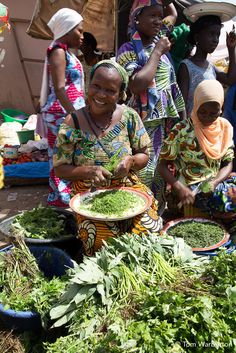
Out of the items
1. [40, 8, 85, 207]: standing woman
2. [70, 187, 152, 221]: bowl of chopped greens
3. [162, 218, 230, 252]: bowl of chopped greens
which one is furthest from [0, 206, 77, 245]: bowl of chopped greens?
[40, 8, 85, 207]: standing woman

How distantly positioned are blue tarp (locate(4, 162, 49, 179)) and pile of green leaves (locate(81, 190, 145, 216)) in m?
3.14

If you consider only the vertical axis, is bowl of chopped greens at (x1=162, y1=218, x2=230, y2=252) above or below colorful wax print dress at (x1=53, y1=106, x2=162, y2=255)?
below

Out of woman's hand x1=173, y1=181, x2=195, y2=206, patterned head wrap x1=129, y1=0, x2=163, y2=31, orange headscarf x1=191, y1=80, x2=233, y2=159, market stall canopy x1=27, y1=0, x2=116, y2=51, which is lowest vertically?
woman's hand x1=173, y1=181, x2=195, y2=206

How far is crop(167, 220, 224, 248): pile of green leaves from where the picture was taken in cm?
295

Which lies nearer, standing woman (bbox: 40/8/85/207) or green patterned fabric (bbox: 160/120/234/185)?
green patterned fabric (bbox: 160/120/234/185)

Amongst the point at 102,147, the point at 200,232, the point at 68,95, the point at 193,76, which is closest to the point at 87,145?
the point at 102,147

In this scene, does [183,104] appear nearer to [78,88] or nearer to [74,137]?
[78,88]

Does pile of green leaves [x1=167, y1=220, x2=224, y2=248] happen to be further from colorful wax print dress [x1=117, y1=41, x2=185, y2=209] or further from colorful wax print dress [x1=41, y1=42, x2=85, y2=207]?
colorful wax print dress [x1=41, y1=42, x2=85, y2=207]

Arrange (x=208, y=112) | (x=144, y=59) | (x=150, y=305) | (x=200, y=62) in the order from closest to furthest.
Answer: (x=150, y=305), (x=208, y=112), (x=144, y=59), (x=200, y=62)

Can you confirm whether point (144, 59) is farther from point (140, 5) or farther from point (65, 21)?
point (65, 21)

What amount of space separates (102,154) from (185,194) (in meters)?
0.87

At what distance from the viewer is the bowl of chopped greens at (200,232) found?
2923 mm

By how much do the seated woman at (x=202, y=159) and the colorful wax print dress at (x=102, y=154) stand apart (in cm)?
51

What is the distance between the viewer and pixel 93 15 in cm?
616
